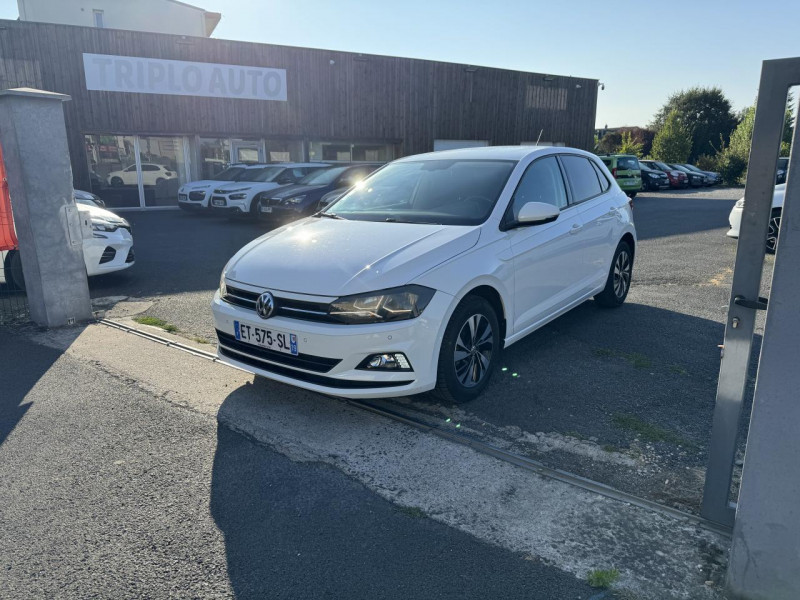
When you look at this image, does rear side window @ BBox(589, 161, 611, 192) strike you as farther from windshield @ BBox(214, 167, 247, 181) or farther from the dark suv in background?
windshield @ BBox(214, 167, 247, 181)

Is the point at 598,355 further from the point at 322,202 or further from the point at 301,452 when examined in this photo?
the point at 322,202

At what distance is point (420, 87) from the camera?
24.3m

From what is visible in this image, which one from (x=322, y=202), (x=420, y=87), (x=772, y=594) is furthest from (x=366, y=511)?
(x=420, y=87)

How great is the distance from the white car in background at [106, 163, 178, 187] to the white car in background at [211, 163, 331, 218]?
200 inches

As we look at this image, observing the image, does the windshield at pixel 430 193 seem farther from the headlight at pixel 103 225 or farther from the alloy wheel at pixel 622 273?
the headlight at pixel 103 225

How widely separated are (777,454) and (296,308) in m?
2.57

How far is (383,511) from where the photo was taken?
292cm

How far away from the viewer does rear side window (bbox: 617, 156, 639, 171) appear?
25.2m

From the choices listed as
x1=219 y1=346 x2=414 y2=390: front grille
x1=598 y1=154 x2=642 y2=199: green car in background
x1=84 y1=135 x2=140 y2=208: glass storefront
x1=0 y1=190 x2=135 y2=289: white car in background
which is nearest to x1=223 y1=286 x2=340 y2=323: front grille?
x1=219 y1=346 x2=414 y2=390: front grille

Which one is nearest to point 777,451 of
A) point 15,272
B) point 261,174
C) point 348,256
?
point 348,256

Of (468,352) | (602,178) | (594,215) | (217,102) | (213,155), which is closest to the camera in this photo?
(468,352)

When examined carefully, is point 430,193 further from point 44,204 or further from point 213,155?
point 213,155

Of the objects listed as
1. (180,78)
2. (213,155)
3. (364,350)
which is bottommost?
(364,350)

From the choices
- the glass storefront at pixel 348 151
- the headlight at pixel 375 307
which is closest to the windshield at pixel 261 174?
the glass storefront at pixel 348 151
